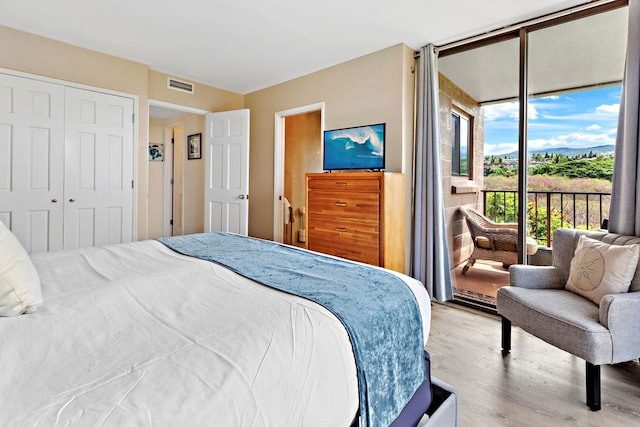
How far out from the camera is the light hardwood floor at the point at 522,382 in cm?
167

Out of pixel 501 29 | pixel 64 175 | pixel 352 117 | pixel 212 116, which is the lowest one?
pixel 64 175

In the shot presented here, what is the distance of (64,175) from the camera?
3.42 m

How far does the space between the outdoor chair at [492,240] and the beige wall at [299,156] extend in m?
2.66

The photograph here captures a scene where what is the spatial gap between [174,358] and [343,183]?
257 centimetres

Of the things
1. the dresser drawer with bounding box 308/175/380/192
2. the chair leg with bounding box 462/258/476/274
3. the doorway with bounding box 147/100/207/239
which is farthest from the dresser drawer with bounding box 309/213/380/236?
the doorway with bounding box 147/100/207/239

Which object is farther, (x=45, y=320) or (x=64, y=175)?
(x=64, y=175)

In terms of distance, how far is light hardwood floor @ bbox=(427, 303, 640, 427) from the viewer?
5.49 ft

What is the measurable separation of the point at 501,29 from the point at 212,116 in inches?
141

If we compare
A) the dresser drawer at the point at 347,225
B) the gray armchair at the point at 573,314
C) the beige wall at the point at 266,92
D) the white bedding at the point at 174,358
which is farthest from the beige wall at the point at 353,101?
the white bedding at the point at 174,358

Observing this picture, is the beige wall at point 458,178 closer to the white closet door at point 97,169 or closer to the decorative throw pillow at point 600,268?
the decorative throw pillow at point 600,268

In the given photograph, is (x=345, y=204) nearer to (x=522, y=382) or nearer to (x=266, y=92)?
(x=522, y=382)

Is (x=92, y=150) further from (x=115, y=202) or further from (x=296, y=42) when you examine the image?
(x=296, y=42)

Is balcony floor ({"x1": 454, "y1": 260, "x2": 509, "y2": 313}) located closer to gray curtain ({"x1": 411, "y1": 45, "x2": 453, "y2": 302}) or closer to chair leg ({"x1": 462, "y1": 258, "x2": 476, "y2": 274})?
chair leg ({"x1": 462, "y1": 258, "x2": 476, "y2": 274})

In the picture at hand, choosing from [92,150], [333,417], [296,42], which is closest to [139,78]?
[92,150]
